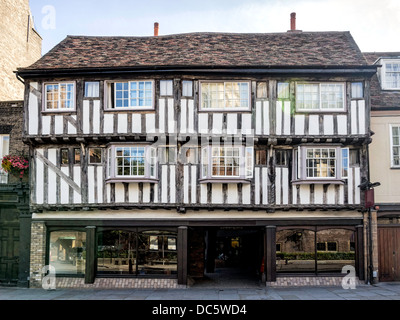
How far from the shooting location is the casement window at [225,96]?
14.1 metres

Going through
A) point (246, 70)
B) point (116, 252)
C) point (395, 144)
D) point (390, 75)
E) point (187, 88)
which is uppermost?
point (390, 75)

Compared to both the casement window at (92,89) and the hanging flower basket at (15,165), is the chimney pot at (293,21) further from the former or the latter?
the hanging flower basket at (15,165)

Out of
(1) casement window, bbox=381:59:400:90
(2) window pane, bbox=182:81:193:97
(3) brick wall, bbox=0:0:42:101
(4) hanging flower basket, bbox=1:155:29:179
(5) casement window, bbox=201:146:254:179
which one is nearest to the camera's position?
(5) casement window, bbox=201:146:254:179

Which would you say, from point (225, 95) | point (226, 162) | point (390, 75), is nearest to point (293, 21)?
point (390, 75)

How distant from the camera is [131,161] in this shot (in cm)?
1385

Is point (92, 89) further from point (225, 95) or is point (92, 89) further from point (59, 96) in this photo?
point (225, 95)

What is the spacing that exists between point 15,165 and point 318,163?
10.8 m

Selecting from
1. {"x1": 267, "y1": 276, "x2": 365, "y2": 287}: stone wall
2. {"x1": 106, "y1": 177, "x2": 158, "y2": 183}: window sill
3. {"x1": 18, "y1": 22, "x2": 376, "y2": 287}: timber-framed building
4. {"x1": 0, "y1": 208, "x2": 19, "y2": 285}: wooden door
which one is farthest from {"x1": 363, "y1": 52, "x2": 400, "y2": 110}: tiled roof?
{"x1": 0, "y1": 208, "x2": 19, "y2": 285}: wooden door

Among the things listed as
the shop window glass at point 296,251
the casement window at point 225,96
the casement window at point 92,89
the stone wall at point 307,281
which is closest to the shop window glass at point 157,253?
the stone wall at point 307,281

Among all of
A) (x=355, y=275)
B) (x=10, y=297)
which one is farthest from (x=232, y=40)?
(x=10, y=297)

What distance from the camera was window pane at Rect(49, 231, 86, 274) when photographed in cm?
1424

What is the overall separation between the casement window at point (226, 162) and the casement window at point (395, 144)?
5.40 meters

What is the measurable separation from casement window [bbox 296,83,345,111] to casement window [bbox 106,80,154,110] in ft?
17.3

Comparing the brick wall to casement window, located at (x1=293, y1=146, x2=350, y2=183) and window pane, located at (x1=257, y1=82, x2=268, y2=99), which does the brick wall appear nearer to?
window pane, located at (x1=257, y1=82, x2=268, y2=99)
